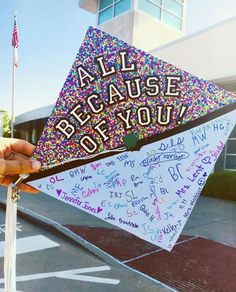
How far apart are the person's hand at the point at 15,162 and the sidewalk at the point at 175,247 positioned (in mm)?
3249

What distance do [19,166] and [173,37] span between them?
20.3m

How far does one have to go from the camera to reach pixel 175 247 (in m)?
5.61

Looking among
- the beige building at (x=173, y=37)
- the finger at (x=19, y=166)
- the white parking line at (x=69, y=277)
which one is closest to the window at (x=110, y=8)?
the beige building at (x=173, y=37)

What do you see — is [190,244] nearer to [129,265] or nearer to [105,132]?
[129,265]

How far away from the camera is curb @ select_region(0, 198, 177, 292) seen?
492 centimetres

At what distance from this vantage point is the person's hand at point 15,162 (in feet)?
4.69

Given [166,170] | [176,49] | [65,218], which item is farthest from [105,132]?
[176,49]

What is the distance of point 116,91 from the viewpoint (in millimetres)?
1468

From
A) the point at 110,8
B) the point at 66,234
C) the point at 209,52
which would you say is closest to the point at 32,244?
the point at 66,234

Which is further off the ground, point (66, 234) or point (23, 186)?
point (23, 186)

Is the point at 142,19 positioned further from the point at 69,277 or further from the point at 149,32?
the point at 69,277

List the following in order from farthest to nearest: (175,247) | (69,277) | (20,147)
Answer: (175,247)
(69,277)
(20,147)
